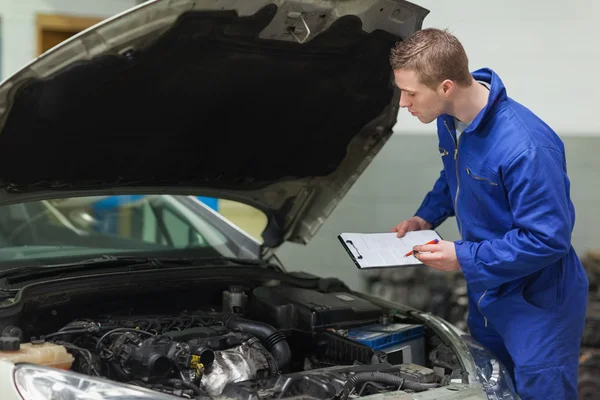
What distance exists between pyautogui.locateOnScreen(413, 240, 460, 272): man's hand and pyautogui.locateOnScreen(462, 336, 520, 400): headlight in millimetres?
353

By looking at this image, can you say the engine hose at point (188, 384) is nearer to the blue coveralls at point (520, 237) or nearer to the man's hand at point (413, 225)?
the blue coveralls at point (520, 237)

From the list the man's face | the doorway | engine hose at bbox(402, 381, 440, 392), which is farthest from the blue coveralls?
the doorway

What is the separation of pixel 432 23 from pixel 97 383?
397 cm

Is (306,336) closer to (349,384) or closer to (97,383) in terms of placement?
(349,384)

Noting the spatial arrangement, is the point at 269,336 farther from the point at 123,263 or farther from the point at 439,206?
the point at 439,206

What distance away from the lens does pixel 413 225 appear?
289 centimetres

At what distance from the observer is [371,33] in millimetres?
2596

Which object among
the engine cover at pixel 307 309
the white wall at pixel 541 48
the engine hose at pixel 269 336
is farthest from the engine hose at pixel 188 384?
the white wall at pixel 541 48

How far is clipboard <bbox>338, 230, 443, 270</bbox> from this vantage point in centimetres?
247

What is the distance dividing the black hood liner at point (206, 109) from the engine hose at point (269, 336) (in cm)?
76

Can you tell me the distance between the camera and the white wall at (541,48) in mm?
4852

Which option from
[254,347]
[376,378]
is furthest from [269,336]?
[376,378]

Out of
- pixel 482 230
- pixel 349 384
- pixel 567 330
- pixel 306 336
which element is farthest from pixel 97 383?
pixel 567 330

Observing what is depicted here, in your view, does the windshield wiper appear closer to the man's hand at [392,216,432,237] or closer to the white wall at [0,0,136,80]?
the man's hand at [392,216,432,237]
